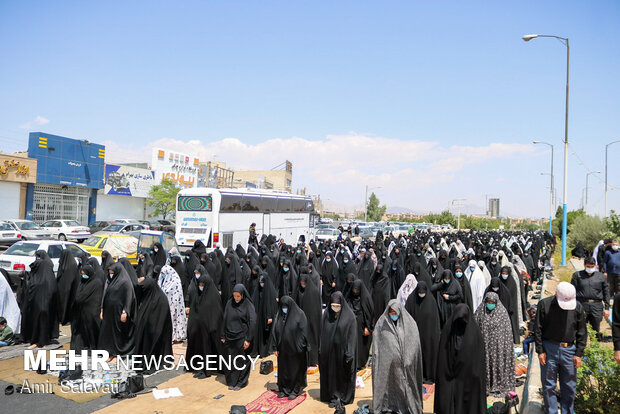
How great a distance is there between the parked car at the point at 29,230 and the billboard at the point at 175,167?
13207mm

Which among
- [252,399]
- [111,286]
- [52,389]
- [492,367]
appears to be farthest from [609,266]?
[52,389]

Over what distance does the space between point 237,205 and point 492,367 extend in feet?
40.9

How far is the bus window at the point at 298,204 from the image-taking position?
21672mm

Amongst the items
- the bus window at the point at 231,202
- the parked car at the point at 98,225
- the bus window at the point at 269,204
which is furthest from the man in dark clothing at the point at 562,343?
the parked car at the point at 98,225

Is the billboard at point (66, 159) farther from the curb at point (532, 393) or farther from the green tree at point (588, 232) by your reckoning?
the green tree at point (588, 232)

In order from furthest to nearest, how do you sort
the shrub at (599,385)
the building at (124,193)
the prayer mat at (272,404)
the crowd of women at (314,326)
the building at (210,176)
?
the building at (210,176)
the building at (124,193)
the prayer mat at (272,404)
the crowd of women at (314,326)
the shrub at (599,385)

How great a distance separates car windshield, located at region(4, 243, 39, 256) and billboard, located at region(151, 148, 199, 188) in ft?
79.3

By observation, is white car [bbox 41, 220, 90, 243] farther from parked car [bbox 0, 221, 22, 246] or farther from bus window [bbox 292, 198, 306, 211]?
bus window [bbox 292, 198, 306, 211]

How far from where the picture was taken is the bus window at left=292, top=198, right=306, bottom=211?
21672 millimetres

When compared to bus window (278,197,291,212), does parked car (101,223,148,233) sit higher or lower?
lower

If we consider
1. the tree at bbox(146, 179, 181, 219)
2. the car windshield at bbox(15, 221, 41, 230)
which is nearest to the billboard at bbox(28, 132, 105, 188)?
the tree at bbox(146, 179, 181, 219)

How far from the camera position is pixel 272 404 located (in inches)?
195

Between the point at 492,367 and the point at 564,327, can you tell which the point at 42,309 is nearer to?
the point at 492,367

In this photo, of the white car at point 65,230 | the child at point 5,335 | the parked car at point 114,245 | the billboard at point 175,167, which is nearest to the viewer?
the child at point 5,335
